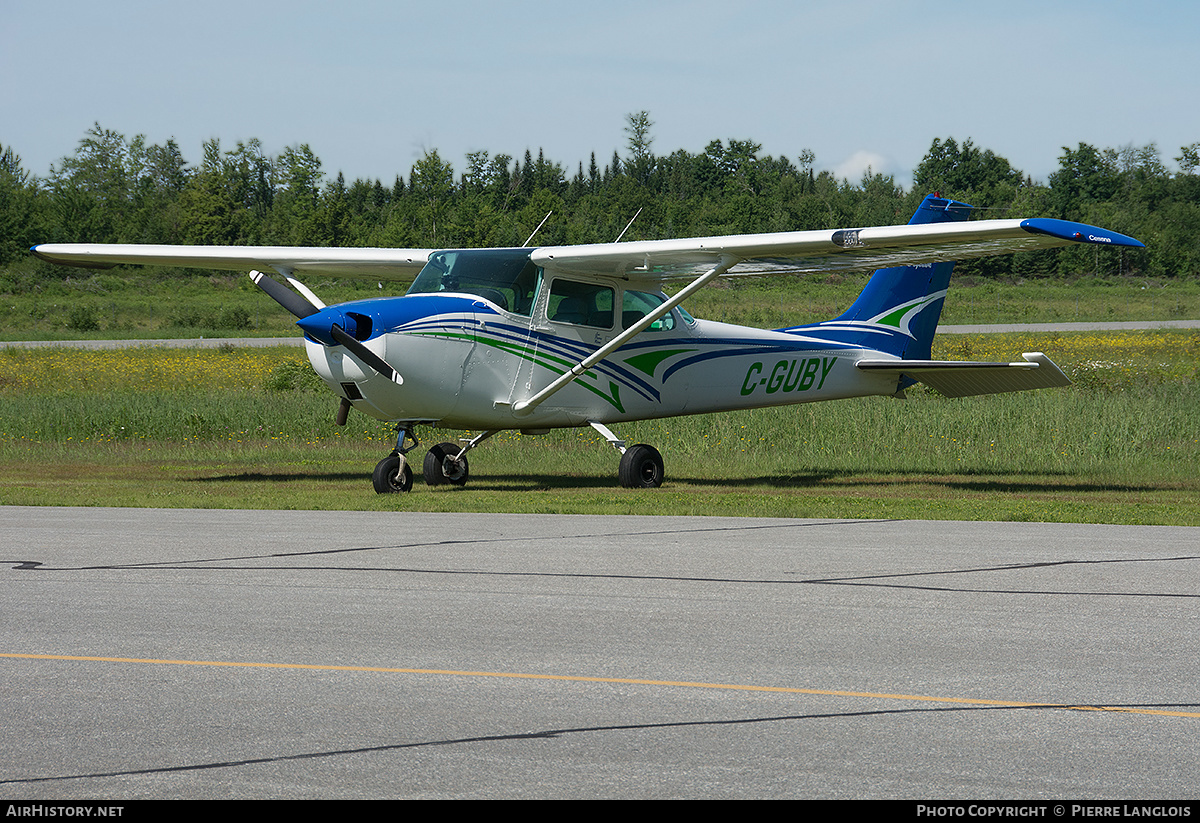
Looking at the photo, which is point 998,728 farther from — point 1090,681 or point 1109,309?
point 1109,309

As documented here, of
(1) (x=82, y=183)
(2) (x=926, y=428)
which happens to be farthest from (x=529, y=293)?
(1) (x=82, y=183)

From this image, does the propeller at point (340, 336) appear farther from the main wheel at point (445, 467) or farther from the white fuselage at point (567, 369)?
the main wheel at point (445, 467)

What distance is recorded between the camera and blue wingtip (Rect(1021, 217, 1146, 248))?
1100cm

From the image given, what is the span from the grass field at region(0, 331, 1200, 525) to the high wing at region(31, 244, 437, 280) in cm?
302

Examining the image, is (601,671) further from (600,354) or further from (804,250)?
(600,354)

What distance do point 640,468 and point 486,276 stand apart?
313 centimetres

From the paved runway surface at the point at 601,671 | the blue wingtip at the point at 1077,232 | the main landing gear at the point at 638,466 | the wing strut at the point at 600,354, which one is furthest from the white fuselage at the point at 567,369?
the blue wingtip at the point at 1077,232

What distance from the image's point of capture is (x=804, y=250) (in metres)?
14.4

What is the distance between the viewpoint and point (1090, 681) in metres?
5.02

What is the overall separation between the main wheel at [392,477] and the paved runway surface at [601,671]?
16.6ft

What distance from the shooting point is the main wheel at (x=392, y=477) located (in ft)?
48.1

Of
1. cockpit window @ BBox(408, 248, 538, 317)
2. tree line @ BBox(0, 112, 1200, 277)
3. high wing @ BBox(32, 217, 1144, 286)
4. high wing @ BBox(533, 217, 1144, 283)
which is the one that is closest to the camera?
high wing @ BBox(32, 217, 1144, 286)

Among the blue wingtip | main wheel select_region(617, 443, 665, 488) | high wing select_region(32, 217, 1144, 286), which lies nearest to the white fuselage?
main wheel select_region(617, 443, 665, 488)

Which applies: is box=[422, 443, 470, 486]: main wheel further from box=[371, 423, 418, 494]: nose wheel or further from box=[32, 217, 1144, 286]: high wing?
box=[32, 217, 1144, 286]: high wing
